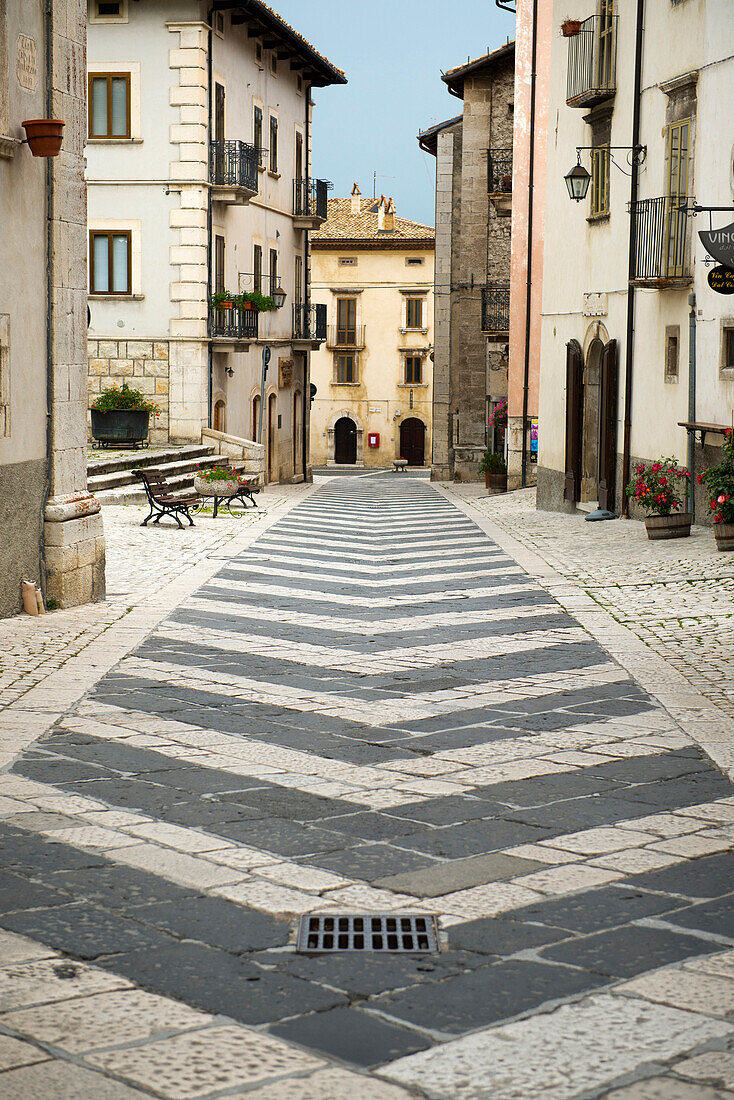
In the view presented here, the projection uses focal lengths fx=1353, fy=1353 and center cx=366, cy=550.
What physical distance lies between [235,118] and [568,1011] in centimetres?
2983

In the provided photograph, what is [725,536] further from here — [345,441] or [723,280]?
[345,441]

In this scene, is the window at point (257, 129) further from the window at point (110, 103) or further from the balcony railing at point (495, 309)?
the balcony railing at point (495, 309)

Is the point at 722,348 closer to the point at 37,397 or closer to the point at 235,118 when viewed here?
the point at 37,397

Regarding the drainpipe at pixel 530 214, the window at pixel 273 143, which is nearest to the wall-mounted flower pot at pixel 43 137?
the drainpipe at pixel 530 214

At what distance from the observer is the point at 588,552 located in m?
16.0

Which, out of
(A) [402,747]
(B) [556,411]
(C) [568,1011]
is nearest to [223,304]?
(B) [556,411]

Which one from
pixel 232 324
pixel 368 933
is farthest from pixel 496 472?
pixel 368 933

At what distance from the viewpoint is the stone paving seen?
348cm

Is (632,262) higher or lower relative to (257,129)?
lower

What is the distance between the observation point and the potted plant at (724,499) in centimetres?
1441

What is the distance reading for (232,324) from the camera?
2969 cm

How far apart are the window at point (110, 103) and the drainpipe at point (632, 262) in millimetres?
12554

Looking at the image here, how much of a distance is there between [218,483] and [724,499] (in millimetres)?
9766

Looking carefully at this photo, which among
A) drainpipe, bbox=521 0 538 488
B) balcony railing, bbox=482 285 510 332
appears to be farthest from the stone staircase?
balcony railing, bbox=482 285 510 332
